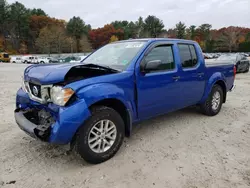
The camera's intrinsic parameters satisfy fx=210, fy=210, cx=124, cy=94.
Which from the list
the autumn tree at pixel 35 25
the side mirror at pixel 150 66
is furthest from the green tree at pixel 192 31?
the side mirror at pixel 150 66

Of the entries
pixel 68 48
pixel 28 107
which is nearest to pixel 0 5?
pixel 68 48

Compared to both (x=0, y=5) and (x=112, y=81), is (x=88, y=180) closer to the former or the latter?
(x=112, y=81)

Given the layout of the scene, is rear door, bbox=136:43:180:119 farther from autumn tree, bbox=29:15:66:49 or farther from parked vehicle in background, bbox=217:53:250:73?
autumn tree, bbox=29:15:66:49

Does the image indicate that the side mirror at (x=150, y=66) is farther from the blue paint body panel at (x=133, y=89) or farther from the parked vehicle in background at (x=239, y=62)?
the parked vehicle in background at (x=239, y=62)

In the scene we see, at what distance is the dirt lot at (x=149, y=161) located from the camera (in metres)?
2.63

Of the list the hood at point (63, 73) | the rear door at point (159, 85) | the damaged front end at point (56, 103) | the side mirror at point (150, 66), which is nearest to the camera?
the damaged front end at point (56, 103)

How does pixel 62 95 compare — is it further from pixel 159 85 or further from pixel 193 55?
pixel 193 55

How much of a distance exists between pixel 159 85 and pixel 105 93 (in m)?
1.18

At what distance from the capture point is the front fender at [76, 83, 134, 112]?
2711mm

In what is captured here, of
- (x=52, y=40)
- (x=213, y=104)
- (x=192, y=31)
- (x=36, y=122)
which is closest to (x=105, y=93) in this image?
(x=36, y=122)

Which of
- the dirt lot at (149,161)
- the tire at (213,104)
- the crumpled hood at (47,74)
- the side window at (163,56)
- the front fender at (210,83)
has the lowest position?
the dirt lot at (149,161)

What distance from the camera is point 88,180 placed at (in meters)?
2.65

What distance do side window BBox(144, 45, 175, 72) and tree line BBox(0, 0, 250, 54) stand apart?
6286 cm

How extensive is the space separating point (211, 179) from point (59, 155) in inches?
86.5
